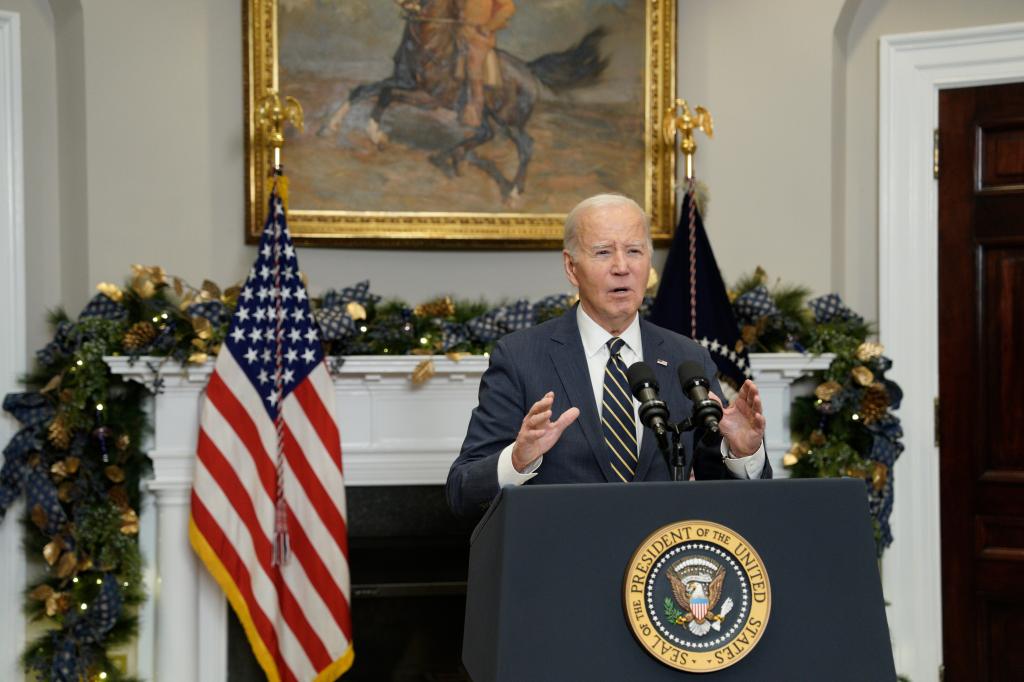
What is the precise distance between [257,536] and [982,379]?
2781 millimetres

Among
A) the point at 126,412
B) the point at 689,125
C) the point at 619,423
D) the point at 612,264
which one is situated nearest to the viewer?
the point at 619,423

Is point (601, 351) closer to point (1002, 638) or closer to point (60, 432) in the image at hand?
point (60, 432)

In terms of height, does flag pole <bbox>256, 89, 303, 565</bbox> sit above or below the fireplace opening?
above

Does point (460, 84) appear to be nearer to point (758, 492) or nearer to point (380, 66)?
point (380, 66)

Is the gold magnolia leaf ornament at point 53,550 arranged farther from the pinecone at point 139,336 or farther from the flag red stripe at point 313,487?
the flag red stripe at point 313,487

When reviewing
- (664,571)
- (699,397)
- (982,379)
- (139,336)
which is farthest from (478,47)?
(664,571)

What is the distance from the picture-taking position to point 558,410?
2330 mm

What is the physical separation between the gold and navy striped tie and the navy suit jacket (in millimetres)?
16

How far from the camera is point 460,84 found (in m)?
4.57

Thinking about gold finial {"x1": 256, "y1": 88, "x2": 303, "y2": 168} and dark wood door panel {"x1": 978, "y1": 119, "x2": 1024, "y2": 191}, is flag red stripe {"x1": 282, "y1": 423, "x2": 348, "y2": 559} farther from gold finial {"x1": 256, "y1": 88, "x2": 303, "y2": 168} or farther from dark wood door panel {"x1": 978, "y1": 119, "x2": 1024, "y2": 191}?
dark wood door panel {"x1": 978, "y1": 119, "x2": 1024, "y2": 191}

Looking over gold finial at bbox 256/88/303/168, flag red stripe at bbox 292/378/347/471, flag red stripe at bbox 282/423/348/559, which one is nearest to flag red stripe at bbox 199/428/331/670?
flag red stripe at bbox 282/423/348/559

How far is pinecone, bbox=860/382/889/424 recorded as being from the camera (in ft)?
14.1

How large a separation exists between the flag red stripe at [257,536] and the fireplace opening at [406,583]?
0.46m

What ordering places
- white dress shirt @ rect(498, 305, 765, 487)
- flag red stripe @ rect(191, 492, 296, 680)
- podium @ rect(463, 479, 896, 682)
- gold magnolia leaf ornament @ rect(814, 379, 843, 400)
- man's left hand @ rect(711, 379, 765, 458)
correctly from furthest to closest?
1. gold magnolia leaf ornament @ rect(814, 379, 843, 400)
2. flag red stripe @ rect(191, 492, 296, 680)
3. white dress shirt @ rect(498, 305, 765, 487)
4. man's left hand @ rect(711, 379, 765, 458)
5. podium @ rect(463, 479, 896, 682)
